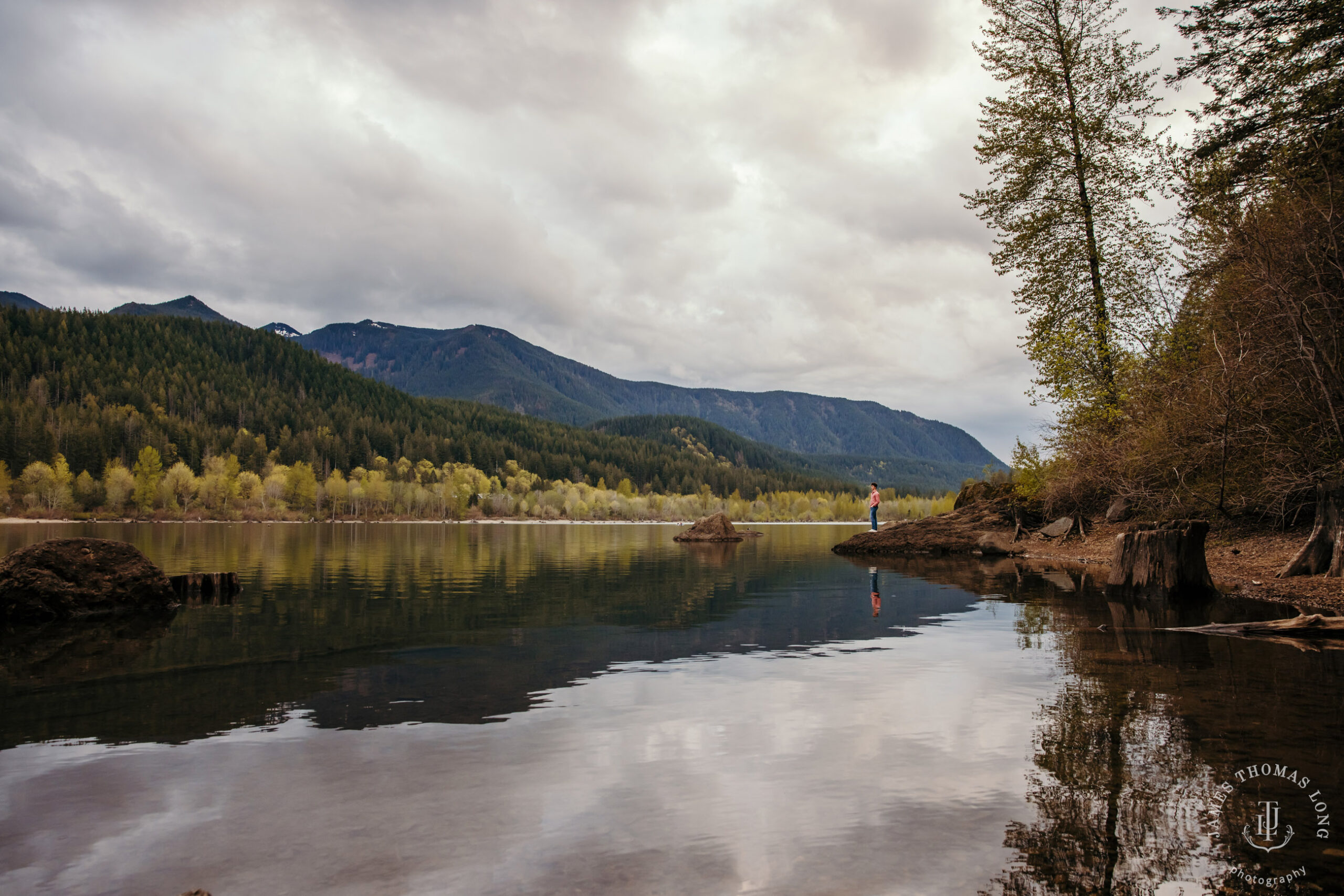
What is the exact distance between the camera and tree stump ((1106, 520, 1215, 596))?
18281mm

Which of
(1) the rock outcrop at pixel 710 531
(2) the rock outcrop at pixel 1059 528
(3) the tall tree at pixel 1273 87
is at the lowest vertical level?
(1) the rock outcrop at pixel 710 531

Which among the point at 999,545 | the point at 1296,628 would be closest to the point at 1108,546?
the point at 999,545

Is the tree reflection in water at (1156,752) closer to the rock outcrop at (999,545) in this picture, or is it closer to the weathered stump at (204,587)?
the weathered stump at (204,587)

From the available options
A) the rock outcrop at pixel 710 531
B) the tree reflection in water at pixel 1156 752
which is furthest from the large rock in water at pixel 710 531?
the tree reflection in water at pixel 1156 752

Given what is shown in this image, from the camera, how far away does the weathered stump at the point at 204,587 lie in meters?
20.5

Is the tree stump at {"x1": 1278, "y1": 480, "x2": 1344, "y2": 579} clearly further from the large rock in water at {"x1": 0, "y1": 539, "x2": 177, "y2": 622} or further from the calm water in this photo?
the large rock in water at {"x1": 0, "y1": 539, "x2": 177, "y2": 622}

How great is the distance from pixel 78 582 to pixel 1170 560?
27228mm

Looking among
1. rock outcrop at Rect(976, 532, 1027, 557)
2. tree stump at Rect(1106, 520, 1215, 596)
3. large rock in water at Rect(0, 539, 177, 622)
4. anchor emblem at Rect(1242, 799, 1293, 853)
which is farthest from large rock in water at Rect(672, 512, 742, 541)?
anchor emblem at Rect(1242, 799, 1293, 853)

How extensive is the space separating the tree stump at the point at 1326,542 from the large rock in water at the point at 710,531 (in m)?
44.2

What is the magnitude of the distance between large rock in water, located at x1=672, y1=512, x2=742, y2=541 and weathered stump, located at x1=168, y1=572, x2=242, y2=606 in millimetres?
42430

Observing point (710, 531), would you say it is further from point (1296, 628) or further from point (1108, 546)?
point (1296, 628)

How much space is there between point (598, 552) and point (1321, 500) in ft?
125

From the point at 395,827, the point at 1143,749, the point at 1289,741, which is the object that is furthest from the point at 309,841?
the point at 1289,741

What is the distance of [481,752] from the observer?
279 inches
